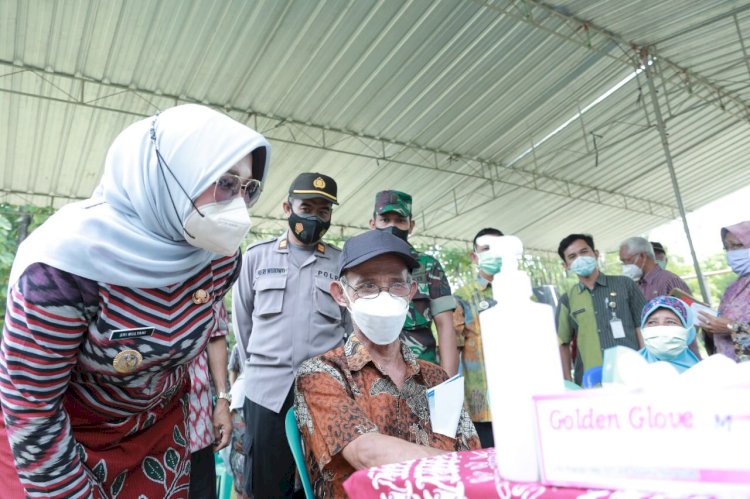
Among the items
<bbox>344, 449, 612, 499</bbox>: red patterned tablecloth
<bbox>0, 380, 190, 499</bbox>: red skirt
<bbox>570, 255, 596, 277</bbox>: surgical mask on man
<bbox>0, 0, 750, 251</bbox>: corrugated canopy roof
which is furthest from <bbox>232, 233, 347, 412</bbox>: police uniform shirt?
<bbox>0, 0, 750, 251</bbox>: corrugated canopy roof

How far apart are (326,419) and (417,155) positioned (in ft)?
27.3

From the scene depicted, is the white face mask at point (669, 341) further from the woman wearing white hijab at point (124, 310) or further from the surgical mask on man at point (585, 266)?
the woman wearing white hijab at point (124, 310)

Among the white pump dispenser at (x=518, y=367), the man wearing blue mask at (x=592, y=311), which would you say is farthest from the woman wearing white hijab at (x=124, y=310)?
the man wearing blue mask at (x=592, y=311)

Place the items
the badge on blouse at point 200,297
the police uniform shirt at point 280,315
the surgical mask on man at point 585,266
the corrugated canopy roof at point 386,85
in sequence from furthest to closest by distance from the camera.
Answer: the corrugated canopy roof at point 386,85
the surgical mask on man at point 585,266
the police uniform shirt at point 280,315
the badge on blouse at point 200,297

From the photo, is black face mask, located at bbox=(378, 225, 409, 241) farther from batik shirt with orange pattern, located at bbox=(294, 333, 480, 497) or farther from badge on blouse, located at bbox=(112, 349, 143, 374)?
badge on blouse, located at bbox=(112, 349, 143, 374)

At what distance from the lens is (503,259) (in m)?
0.61

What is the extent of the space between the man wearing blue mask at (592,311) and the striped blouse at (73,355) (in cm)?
294

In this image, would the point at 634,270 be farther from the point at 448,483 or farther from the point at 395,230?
the point at 448,483

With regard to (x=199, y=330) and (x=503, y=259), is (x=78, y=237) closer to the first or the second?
(x=199, y=330)

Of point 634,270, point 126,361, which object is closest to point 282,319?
point 126,361

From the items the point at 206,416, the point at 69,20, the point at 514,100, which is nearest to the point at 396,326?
the point at 206,416

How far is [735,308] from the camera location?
322 cm

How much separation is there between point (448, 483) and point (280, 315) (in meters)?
1.73

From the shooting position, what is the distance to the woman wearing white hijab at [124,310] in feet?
3.51
